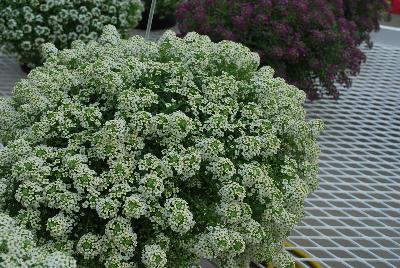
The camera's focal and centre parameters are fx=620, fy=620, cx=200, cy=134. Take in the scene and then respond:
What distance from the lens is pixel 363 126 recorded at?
11.5ft

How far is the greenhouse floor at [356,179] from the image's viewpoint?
2422mm

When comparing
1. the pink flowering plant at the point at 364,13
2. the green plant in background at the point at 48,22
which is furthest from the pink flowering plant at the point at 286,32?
the pink flowering plant at the point at 364,13

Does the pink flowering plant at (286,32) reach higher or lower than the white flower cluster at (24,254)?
lower

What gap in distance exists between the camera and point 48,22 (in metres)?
3.44

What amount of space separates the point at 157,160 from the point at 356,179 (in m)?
1.52

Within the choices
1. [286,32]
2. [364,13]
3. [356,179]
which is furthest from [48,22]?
[364,13]

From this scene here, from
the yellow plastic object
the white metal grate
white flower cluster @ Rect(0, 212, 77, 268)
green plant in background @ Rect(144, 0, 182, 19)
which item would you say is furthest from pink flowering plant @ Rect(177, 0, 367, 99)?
white flower cluster @ Rect(0, 212, 77, 268)

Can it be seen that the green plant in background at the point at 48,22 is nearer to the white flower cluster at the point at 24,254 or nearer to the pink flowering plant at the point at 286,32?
the pink flowering plant at the point at 286,32

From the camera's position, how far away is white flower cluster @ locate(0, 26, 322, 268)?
1.60 metres

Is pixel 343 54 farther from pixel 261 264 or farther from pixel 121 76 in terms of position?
pixel 121 76

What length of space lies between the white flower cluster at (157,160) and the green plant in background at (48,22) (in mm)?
1488

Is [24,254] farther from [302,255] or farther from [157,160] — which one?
[302,255]

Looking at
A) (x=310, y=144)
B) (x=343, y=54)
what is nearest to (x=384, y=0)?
(x=343, y=54)

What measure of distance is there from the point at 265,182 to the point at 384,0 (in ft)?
11.9
